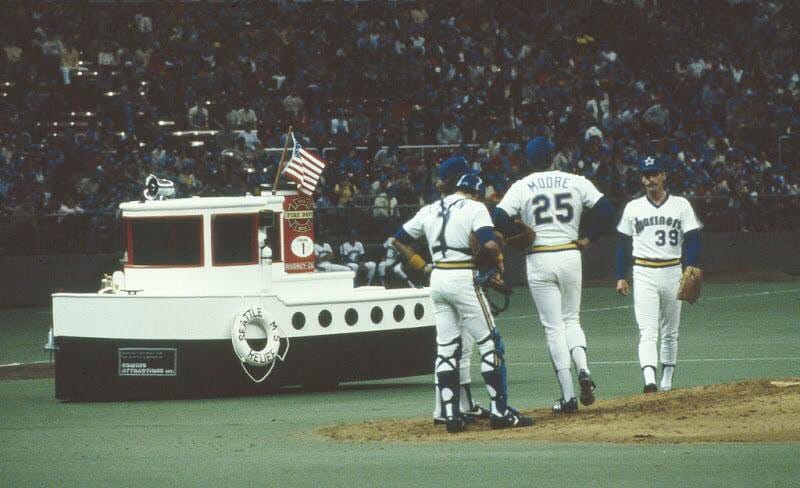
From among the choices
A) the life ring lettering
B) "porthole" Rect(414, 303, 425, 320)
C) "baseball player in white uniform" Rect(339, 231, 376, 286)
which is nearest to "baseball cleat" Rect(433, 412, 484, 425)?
the life ring lettering

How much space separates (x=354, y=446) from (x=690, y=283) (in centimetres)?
379

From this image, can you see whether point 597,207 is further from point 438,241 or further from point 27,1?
point 27,1

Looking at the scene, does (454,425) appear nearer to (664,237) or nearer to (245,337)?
(664,237)

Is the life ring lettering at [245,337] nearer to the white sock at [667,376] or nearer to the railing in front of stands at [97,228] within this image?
the white sock at [667,376]

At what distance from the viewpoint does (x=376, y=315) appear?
51.7 ft

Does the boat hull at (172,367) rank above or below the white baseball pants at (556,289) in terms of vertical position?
below

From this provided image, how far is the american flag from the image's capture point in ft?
53.8

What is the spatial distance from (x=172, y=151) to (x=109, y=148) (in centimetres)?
133

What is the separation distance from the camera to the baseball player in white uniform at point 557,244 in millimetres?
11695

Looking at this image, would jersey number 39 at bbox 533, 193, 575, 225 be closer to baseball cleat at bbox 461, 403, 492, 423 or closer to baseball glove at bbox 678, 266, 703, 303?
baseball cleat at bbox 461, 403, 492, 423

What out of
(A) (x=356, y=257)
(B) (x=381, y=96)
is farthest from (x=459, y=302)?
(B) (x=381, y=96)

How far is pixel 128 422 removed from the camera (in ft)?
42.7

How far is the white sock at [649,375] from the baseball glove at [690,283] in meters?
0.67

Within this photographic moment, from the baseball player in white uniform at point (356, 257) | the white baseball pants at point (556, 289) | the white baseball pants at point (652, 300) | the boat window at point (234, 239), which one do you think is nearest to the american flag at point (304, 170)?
the boat window at point (234, 239)
